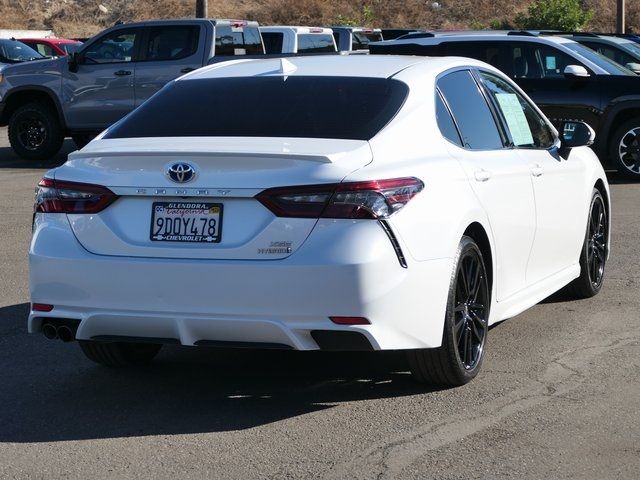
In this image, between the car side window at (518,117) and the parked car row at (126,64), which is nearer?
the car side window at (518,117)

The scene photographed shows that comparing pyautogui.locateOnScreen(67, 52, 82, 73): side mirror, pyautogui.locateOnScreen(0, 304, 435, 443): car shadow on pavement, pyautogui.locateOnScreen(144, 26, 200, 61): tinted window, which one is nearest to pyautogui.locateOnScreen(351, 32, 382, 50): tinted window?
pyautogui.locateOnScreen(144, 26, 200, 61): tinted window

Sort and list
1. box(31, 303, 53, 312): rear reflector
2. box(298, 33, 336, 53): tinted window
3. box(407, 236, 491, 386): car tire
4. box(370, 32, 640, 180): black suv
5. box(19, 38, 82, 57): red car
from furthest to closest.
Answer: box(19, 38, 82, 57): red car, box(298, 33, 336, 53): tinted window, box(370, 32, 640, 180): black suv, box(407, 236, 491, 386): car tire, box(31, 303, 53, 312): rear reflector

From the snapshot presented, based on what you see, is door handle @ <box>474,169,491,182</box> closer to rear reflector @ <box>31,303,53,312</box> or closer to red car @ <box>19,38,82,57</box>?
rear reflector @ <box>31,303,53,312</box>

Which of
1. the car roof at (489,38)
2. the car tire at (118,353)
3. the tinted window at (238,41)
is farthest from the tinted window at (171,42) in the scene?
the car tire at (118,353)

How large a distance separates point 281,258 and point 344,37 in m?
23.9

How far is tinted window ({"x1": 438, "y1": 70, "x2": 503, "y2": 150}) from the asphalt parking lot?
1151 mm

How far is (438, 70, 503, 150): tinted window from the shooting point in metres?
6.61

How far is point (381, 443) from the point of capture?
5316 millimetres

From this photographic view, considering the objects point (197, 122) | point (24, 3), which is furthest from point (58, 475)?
point (24, 3)

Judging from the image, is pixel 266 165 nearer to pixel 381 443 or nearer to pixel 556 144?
pixel 381 443

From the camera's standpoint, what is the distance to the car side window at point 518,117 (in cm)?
724

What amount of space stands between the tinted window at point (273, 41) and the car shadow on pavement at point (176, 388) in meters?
16.9

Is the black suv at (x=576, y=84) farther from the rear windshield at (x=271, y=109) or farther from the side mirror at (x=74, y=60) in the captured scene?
the rear windshield at (x=271, y=109)

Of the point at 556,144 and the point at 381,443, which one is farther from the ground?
the point at 556,144
